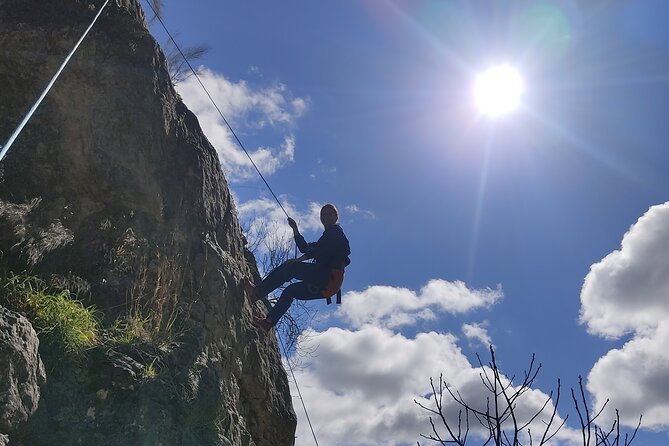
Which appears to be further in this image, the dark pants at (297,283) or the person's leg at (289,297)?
the dark pants at (297,283)

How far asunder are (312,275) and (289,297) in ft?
1.25

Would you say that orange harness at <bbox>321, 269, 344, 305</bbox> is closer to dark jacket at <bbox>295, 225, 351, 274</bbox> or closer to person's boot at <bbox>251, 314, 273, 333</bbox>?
dark jacket at <bbox>295, 225, 351, 274</bbox>

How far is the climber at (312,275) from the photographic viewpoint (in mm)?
7453

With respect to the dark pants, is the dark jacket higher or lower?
higher

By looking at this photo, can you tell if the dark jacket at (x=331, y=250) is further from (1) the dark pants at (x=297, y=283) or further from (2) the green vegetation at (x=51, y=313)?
(2) the green vegetation at (x=51, y=313)

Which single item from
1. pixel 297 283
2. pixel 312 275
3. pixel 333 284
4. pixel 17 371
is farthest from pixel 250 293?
pixel 17 371

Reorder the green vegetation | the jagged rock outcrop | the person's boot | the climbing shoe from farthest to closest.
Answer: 1. the climbing shoe
2. the person's boot
3. the green vegetation
4. the jagged rock outcrop

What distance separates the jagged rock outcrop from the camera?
3857 millimetres

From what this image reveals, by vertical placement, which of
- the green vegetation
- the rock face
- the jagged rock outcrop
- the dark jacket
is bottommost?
the jagged rock outcrop

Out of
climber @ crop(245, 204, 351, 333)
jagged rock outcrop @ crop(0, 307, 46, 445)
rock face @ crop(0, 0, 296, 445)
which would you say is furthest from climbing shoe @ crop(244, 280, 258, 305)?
jagged rock outcrop @ crop(0, 307, 46, 445)

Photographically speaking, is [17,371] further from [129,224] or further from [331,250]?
[331,250]

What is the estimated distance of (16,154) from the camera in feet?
19.2

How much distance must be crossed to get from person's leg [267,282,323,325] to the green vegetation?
8.71ft

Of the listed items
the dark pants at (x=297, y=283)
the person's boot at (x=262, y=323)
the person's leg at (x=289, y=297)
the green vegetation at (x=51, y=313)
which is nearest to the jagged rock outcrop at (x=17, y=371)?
the green vegetation at (x=51, y=313)
